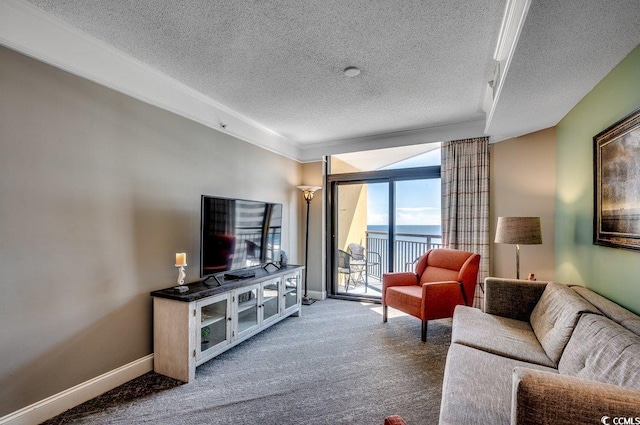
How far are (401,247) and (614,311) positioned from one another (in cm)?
295

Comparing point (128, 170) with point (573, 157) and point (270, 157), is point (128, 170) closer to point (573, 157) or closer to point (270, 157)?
point (270, 157)

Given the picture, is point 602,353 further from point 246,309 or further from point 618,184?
point 246,309

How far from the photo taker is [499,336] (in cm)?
196

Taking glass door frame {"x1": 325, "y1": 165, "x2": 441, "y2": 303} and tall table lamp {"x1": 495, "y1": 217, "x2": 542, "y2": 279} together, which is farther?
glass door frame {"x1": 325, "y1": 165, "x2": 441, "y2": 303}

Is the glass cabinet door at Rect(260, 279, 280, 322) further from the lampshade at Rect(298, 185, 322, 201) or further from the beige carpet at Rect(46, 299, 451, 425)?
the lampshade at Rect(298, 185, 322, 201)

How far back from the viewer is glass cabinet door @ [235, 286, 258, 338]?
8.97 ft

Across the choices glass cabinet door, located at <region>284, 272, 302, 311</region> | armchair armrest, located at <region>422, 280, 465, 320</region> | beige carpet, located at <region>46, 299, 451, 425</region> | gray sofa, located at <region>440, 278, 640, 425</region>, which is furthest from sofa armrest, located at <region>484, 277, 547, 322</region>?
glass cabinet door, located at <region>284, 272, 302, 311</region>

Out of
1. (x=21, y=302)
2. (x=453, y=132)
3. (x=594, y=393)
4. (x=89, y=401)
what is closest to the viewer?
(x=594, y=393)

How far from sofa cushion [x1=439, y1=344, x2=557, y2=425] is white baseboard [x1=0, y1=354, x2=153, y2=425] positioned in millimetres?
2296

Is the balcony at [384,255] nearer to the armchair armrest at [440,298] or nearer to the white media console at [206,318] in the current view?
the armchair armrest at [440,298]

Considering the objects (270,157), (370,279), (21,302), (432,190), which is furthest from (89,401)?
(432,190)

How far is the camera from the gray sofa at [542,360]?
914 mm

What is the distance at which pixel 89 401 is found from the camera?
193 cm

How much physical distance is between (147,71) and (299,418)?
290 cm
